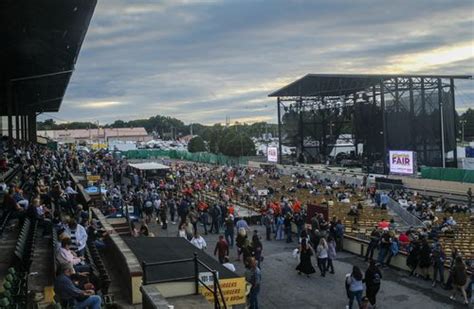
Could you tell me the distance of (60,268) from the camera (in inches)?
269

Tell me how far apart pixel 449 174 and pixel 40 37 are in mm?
33855

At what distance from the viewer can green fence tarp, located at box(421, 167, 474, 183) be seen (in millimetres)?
40734

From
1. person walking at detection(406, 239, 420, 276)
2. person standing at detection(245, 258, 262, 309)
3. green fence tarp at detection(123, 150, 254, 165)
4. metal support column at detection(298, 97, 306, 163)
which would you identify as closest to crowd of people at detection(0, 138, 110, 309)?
person standing at detection(245, 258, 262, 309)

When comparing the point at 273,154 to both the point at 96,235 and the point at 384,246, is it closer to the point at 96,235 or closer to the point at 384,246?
the point at 384,246

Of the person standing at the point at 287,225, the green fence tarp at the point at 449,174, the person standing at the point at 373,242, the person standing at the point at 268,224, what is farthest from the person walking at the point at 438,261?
the green fence tarp at the point at 449,174

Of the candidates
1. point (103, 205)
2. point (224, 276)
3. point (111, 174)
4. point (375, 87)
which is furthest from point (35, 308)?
point (375, 87)

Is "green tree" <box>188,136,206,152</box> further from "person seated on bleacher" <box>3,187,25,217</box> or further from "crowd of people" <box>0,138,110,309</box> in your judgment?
"person seated on bleacher" <box>3,187,25,217</box>

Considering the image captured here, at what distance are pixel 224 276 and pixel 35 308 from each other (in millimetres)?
3673

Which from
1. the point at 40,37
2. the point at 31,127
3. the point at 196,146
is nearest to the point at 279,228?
the point at 40,37

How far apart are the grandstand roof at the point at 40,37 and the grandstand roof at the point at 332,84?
30.2 m

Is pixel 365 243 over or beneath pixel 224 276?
beneath

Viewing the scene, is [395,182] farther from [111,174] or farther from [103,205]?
[103,205]

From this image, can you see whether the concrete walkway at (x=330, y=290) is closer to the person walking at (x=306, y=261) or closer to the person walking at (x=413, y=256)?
the person walking at (x=306, y=261)

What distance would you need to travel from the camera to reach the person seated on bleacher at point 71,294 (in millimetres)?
6449
